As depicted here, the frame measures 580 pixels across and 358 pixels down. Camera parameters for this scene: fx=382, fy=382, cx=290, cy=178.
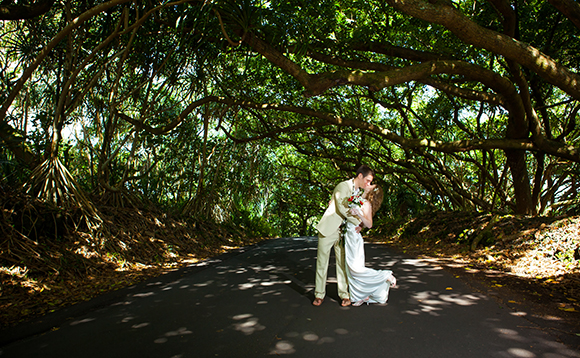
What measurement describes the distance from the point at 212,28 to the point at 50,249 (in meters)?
A: 4.85

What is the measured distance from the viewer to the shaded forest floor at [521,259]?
4.27 m

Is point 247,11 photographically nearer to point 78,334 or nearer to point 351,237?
point 351,237

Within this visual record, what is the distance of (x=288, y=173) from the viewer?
24.5m

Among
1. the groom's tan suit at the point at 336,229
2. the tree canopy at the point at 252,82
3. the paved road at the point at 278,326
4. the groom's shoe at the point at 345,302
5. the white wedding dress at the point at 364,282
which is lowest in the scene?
the groom's shoe at the point at 345,302

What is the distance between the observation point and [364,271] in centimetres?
479

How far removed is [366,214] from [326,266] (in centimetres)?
84

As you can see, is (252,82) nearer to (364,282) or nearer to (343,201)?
(343,201)

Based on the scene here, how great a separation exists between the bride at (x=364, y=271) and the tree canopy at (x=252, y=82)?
202 cm

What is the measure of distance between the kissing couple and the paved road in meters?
0.20

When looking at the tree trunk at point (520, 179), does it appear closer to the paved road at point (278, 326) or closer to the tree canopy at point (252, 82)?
the tree canopy at point (252, 82)

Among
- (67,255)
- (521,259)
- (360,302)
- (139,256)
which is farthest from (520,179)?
(67,255)

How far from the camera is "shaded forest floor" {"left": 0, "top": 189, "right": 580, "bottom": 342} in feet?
16.0

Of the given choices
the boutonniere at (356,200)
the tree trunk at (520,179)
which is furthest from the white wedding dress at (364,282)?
the tree trunk at (520,179)

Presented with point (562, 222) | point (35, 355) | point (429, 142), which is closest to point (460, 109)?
point (429, 142)
